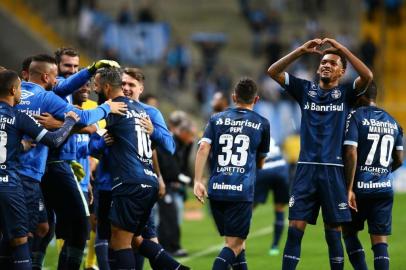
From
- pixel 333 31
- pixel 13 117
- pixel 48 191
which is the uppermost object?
pixel 333 31

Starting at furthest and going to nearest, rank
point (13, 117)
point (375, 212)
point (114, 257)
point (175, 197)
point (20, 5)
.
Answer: point (20, 5)
point (175, 197)
point (375, 212)
point (114, 257)
point (13, 117)

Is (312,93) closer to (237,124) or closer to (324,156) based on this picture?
(324,156)

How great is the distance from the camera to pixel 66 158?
10.9 meters

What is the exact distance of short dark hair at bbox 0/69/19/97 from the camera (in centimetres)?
951

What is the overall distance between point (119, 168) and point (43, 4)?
75.8 ft

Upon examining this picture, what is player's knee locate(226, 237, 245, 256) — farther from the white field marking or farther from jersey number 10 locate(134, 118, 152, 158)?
the white field marking

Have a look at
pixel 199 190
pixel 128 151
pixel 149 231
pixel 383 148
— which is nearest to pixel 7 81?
pixel 128 151

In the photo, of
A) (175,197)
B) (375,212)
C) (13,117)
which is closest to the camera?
(13,117)

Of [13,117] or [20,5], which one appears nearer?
[13,117]

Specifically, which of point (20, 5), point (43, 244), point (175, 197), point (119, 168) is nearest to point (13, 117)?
point (119, 168)

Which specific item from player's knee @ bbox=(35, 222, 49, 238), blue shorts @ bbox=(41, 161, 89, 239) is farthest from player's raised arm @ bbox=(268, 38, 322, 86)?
player's knee @ bbox=(35, 222, 49, 238)

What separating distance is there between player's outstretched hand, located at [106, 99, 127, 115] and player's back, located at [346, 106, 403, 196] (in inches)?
93.1

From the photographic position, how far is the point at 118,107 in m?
10.0

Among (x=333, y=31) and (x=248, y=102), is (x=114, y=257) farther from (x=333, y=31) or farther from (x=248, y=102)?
(x=333, y=31)
